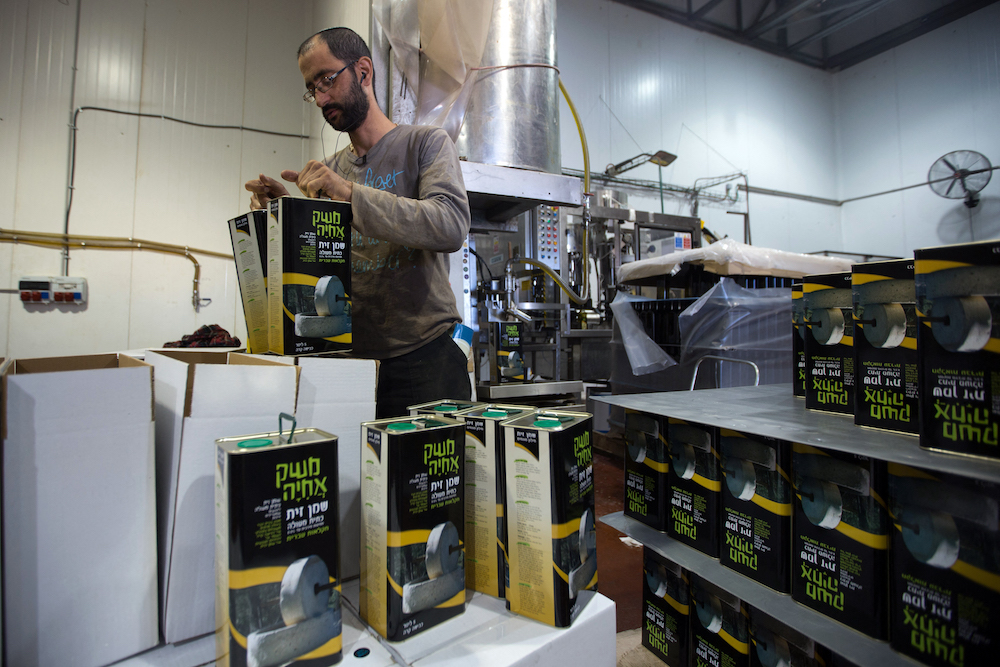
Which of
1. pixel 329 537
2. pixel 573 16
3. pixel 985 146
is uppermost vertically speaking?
pixel 573 16

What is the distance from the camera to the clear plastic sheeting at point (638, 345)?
7.95 ft

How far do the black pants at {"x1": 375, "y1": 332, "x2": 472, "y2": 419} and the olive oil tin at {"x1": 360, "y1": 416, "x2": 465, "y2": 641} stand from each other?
51cm

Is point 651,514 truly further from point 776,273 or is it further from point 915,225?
point 915,225

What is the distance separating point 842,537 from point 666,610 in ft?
1.54

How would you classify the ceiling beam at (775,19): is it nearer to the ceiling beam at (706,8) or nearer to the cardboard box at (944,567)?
the ceiling beam at (706,8)

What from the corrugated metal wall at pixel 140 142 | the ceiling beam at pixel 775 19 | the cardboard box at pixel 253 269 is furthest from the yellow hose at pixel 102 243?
the ceiling beam at pixel 775 19

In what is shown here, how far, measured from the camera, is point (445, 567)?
594 mm

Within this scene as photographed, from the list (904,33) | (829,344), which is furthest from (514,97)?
(904,33)

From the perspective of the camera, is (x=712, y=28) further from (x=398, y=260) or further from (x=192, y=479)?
(x=192, y=479)

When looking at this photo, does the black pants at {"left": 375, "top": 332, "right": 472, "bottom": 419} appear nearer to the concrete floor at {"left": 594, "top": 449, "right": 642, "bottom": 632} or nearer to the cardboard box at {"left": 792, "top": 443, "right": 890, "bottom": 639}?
the concrete floor at {"left": 594, "top": 449, "right": 642, "bottom": 632}

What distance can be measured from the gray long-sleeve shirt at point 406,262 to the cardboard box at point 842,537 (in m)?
0.78

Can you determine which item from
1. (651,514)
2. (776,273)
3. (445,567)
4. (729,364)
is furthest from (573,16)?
(445,567)

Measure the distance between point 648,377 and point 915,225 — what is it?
17.9 ft

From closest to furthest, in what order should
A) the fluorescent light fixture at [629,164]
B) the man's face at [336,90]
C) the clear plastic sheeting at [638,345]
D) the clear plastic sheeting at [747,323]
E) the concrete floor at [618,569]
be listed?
the man's face at [336,90]
the concrete floor at [618,569]
the clear plastic sheeting at [747,323]
the clear plastic sheeting at [638,345]
the fluorescent light fixture at [629,164]
